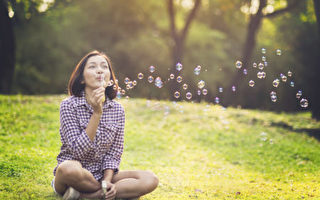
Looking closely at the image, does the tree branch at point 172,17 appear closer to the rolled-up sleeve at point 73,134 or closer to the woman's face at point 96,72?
the woman's face at point 96,72

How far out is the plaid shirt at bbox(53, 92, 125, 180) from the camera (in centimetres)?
399

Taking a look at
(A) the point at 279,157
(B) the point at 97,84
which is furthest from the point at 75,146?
(A) the point at 279,157

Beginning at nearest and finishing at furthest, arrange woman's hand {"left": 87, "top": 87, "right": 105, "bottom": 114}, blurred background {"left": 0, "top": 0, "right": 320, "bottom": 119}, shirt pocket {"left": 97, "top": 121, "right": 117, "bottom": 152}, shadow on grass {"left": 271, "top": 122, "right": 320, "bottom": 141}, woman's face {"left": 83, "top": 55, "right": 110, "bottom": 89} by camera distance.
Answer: woman's hand {"left": 87, "top": 87, "right": 105, "bottom": 114} < shirt pocket {"left": 97, "top": 121, "right": 117, "bottom": 152} < woman's face {"left": 83, "top": 55, "right": 110, "bottom": 89} < shadow on grass {"left": 271, "top": 122, "right": 320, "bottom": 141} < blurred background {"left": 0, "top": 0, "right": 320, "bottom": 119}

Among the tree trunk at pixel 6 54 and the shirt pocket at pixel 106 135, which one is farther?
the tree trunk at pixel 6 54

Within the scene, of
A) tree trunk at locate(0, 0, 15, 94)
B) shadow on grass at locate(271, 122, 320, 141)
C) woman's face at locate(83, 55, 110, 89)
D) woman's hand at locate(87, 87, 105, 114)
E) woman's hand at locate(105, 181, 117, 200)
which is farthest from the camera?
tree trunk at locate(0, 0, 15, 94)

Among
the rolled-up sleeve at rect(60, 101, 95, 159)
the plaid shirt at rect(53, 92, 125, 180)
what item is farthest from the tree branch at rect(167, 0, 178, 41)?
the rolled-up sleeve at rect(60, 101, 95, 159)

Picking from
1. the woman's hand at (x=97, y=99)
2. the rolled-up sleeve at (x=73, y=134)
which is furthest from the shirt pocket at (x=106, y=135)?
the woman's hand at (x=97, y=99)

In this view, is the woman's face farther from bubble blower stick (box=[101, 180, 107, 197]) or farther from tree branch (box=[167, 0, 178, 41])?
tree branch (box=[167, 0, 178, 41])

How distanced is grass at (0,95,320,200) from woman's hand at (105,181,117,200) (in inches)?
29.7

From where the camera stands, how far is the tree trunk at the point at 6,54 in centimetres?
1289

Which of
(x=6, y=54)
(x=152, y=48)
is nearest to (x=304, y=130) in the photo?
(x=6, y=54)

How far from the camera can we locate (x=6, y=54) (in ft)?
43.7

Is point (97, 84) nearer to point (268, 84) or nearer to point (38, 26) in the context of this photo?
point (38, 26)

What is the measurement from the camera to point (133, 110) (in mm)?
11531
